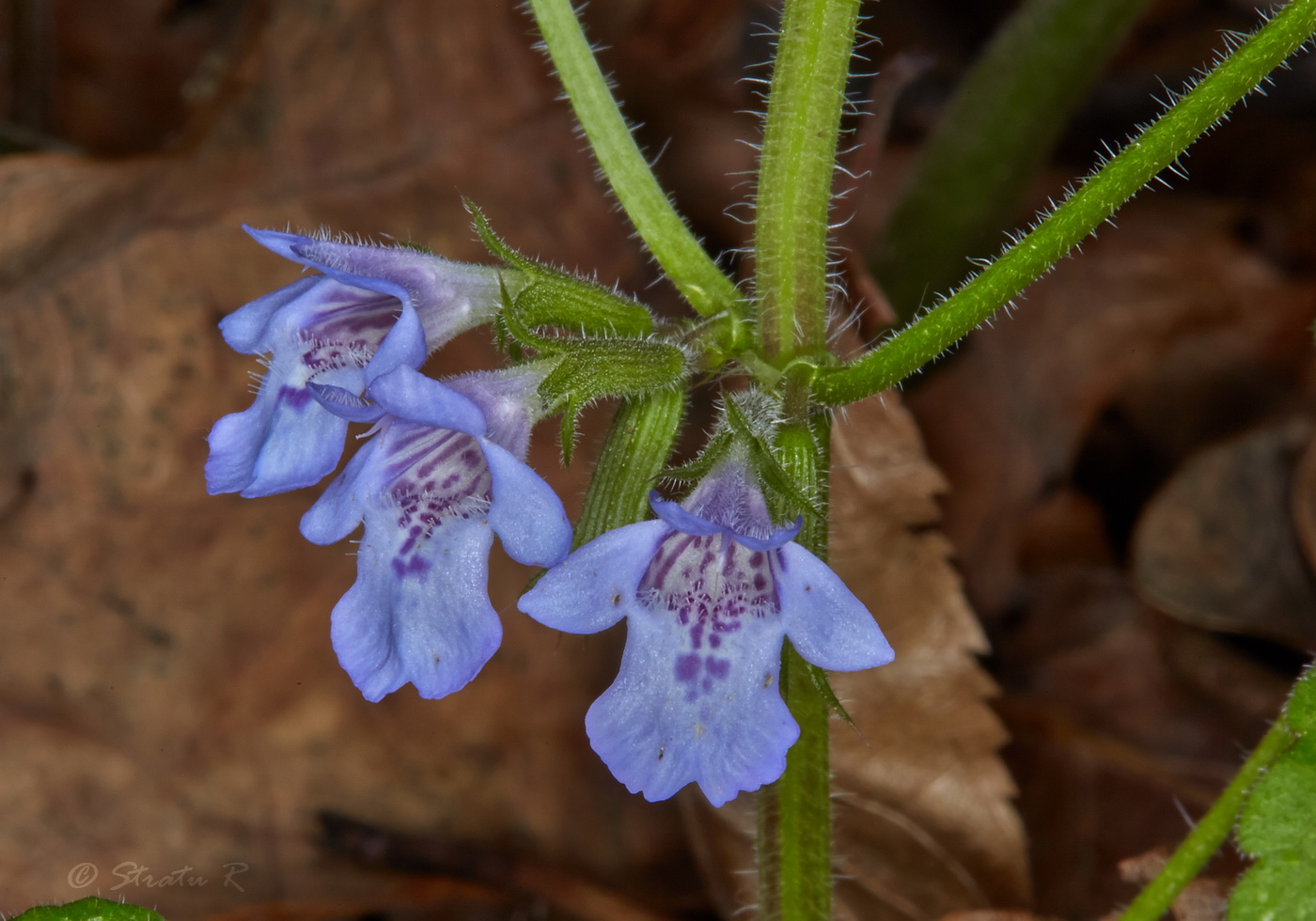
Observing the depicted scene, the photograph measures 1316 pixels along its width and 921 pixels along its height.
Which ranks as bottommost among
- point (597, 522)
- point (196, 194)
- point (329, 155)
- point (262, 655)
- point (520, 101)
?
point (597, 522)

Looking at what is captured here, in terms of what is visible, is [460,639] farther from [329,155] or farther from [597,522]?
[329,155]

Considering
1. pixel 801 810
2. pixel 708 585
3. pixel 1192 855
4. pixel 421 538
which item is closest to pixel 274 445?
pixel 421 538

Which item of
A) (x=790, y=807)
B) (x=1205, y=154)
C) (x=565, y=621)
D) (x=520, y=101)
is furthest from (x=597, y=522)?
(x=1205, y=154)

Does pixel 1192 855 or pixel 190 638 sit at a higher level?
pixel 190 638

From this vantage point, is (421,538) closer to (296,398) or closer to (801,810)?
(296,398)

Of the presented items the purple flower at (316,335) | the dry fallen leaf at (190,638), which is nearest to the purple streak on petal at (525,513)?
the purple flower at (316,335)

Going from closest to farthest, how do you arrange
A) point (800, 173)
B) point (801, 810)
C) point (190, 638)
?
point (800, 173) → point (801, 810) → point (190, 638)
